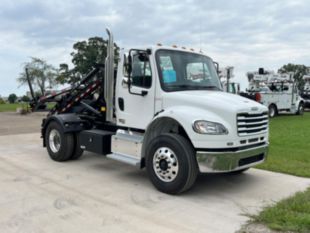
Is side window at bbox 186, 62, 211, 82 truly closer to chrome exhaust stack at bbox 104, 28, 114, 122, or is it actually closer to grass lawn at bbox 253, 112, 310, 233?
chrome exhaust stack at bbox 104, 28, 114, 122

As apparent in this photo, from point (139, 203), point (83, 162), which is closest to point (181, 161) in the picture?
point (139, 203)

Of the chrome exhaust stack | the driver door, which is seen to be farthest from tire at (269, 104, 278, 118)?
the driver door

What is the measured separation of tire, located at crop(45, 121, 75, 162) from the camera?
7617mm

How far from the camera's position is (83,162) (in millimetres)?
7801

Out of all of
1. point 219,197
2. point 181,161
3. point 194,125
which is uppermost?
point 194,125

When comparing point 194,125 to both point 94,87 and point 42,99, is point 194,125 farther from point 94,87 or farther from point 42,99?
point 42,99

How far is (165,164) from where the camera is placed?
5.49 metres

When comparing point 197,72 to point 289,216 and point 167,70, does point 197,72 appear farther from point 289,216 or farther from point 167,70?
point 289,216

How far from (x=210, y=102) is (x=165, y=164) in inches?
46.8

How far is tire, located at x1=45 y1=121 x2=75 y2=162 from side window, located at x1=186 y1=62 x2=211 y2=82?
3049mm

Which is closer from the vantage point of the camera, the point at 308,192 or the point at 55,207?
the point at 55,207

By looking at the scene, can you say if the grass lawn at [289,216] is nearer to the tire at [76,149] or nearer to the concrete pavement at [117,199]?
the concrete pavement at [117,199]

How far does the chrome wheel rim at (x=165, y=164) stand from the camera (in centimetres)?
538

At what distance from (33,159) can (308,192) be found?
577cm
